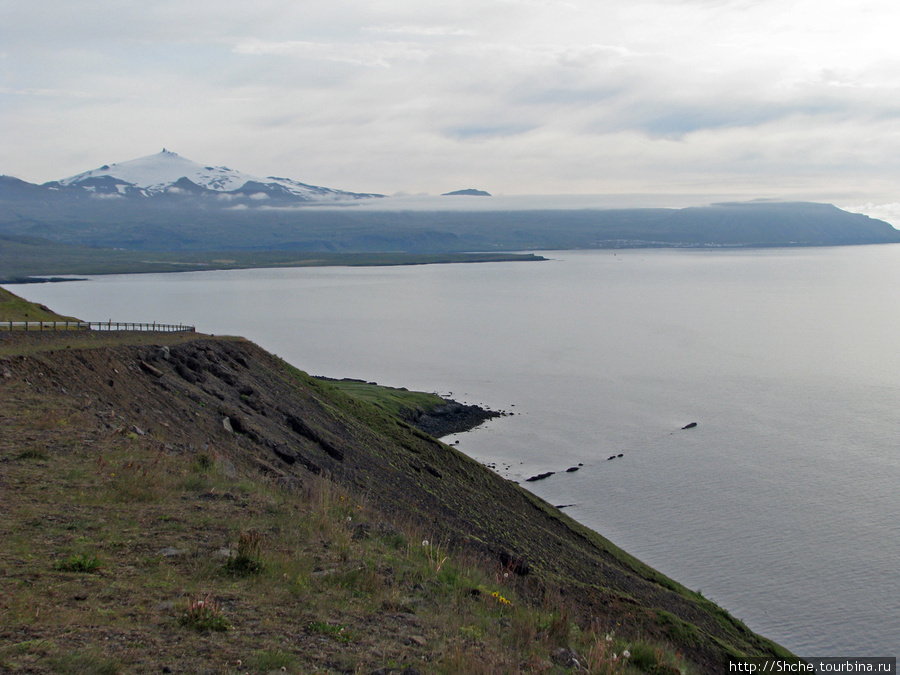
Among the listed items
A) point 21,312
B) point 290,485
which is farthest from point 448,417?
point 290,485

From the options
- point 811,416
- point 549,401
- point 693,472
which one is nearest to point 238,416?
point 693,472

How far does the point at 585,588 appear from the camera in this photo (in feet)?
66.8

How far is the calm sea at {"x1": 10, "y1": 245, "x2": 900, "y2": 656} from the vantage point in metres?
33.6

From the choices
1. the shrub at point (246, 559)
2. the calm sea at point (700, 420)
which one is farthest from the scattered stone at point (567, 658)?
the calm sea at point (700, 420)

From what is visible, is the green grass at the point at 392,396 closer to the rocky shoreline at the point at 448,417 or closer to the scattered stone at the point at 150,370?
the rocky shoreline at the point at 448,417

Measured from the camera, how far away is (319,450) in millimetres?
31984

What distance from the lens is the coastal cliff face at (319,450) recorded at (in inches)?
754

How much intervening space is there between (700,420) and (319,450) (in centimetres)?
4163

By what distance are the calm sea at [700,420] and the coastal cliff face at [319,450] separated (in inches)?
270

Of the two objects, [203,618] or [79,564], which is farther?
[79,564]

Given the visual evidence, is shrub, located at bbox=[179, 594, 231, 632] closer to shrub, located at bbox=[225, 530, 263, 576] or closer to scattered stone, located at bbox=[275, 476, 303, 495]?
shrub, located at bbox=[225, 530, 263, 576]

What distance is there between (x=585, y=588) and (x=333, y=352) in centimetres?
8329

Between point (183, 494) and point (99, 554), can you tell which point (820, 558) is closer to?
point (183, 494)

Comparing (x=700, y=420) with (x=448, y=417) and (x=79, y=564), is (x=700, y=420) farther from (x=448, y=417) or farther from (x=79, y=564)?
(x=79, y=564)
